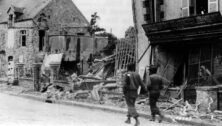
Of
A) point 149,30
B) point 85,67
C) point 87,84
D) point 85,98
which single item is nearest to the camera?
point 149,30

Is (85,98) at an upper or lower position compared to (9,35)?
lower

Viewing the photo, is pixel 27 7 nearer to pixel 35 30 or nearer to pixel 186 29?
pixel 35 30

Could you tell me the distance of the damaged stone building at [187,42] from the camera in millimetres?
16484

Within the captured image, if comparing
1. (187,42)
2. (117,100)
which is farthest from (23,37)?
(187,42)

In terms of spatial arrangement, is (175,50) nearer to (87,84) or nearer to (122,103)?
(122,103)

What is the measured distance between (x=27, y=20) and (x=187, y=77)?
2658cm

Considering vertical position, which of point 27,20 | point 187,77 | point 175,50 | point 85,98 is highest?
point 27,20

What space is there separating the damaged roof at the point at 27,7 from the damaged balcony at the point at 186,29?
2406 centimetres

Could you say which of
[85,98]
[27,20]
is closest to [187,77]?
[85,98]

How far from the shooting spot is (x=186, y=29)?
17.2 m

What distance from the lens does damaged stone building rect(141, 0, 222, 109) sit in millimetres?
16484

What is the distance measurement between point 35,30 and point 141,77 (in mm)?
22124

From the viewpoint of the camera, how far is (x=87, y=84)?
24484 mm

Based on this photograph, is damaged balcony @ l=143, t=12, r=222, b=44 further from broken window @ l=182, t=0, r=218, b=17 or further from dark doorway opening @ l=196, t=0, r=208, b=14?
dark doorway opening @ l=196, t=0, r=208, b=14
